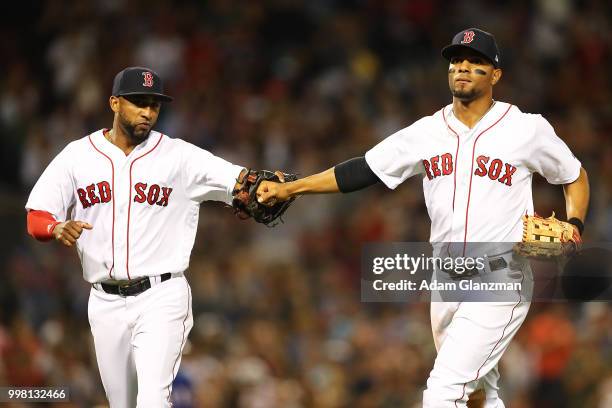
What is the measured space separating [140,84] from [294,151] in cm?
501

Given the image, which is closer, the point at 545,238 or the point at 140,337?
the point at 545,238

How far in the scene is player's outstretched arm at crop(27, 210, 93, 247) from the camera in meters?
5.46

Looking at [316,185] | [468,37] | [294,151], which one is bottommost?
[316,185]

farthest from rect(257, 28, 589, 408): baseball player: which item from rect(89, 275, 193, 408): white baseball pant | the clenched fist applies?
the clenched fist

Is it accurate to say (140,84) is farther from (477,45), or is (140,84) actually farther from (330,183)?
(477,45)

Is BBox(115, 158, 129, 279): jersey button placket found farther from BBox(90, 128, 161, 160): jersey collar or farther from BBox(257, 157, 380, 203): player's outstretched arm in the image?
BBox(257, 157, 380, 203): player's outstretched arm

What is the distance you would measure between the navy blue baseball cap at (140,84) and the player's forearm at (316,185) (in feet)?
2.64

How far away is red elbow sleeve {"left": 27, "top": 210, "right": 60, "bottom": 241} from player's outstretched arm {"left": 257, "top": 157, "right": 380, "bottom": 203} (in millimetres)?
1081

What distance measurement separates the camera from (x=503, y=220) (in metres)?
5.62

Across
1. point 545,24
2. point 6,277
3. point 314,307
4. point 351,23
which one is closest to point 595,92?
point 545,24

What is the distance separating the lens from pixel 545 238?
18.2 ft

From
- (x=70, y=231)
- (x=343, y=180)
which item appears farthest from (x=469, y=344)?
(x=70, y=231)

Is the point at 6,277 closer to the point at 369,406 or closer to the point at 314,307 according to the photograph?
the point at 314,307

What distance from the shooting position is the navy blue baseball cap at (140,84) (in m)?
5.79
